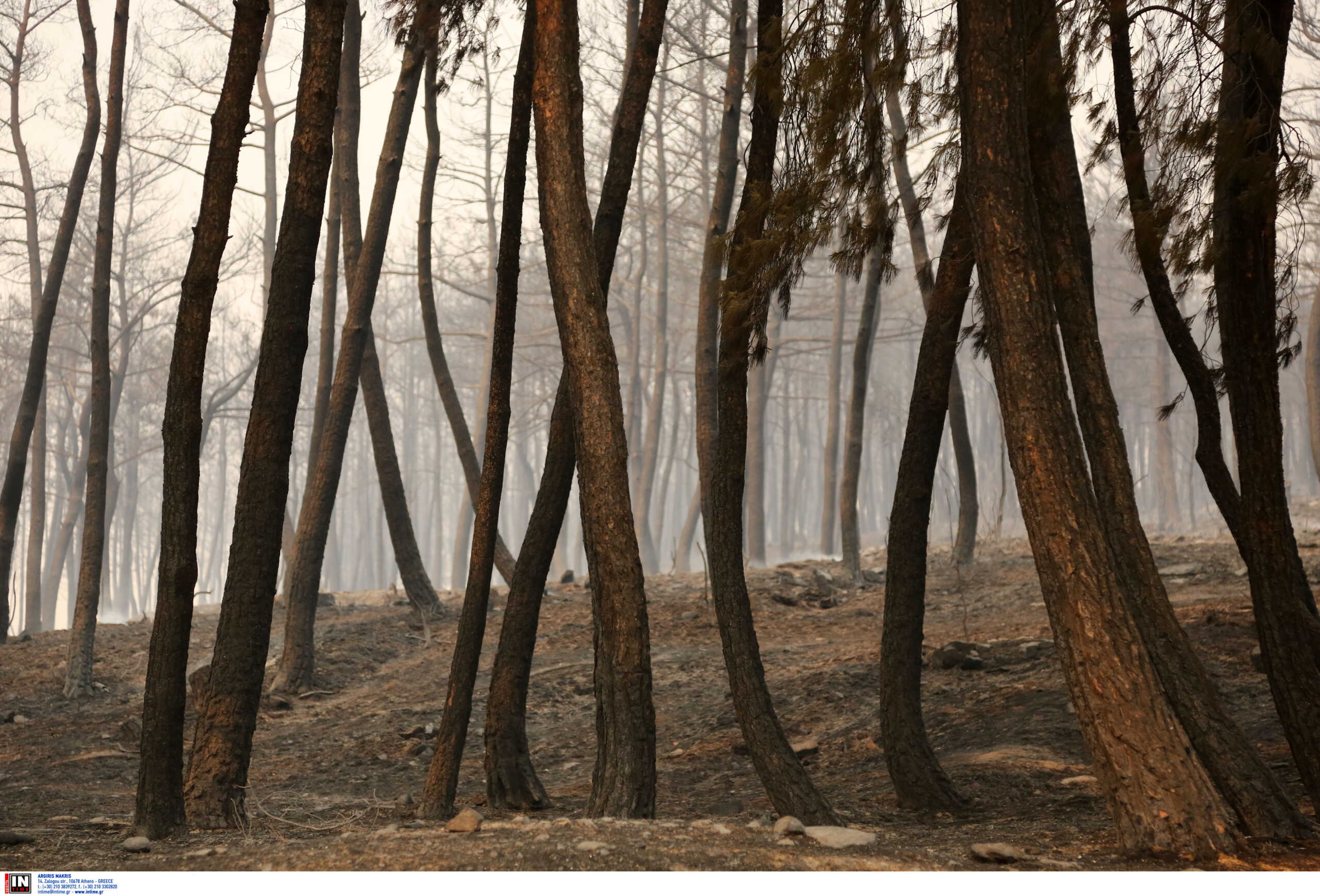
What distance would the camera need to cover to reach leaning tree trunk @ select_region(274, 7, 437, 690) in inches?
369

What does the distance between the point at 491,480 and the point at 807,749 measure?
2.80 meters

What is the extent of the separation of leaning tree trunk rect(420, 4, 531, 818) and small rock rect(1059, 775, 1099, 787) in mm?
2722

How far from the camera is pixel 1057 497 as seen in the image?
350cm

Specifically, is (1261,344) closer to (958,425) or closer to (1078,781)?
(1078,781)

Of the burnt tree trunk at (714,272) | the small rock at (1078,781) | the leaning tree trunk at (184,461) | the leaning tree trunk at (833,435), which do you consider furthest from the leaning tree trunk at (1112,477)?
the leaning tree trunk at (833,435)

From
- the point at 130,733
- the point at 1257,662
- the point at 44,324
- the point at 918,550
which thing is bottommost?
the point at 130,733

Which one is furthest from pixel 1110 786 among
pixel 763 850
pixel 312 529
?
pixel 312 529

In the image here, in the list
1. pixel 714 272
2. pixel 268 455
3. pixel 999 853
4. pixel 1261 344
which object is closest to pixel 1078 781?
pixel 999 853

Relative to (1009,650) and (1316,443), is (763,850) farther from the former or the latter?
(1316,443)

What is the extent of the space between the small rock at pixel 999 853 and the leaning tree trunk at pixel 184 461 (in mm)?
3187

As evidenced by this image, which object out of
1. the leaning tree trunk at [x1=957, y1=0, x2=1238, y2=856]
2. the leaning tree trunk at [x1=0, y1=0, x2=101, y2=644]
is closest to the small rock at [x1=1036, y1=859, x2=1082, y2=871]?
the leaning tree trunk at [x1=957, y1=0, x2=1238, y2=856]

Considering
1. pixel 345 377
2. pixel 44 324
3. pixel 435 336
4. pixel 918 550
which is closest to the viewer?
pixel 918 550

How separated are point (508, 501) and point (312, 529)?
38.6 metres

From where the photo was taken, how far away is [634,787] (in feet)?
14.6
